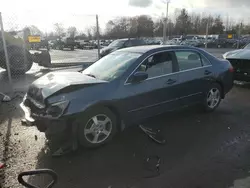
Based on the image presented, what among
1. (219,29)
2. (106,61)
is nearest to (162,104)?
(106,61)

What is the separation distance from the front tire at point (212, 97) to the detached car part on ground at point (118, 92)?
0.03 m

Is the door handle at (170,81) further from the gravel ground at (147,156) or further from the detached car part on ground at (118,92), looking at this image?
the gravel ground at (147,156)

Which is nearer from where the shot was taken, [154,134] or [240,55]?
[154,134]

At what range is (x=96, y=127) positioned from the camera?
3689 mm

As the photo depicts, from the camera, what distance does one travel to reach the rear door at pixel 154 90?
13.0 ft

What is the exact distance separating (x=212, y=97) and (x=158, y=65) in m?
1.81

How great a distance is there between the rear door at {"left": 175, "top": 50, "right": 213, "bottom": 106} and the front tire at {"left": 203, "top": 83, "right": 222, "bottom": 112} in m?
0.17

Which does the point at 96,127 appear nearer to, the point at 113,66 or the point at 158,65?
the point at 113,66

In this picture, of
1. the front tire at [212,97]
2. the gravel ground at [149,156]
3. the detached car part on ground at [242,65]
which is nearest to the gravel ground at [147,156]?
the gravel ground at [149,156]

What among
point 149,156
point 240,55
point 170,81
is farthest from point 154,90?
point 240,55

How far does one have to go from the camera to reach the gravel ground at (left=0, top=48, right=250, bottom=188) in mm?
2959

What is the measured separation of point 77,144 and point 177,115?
8.42 feet

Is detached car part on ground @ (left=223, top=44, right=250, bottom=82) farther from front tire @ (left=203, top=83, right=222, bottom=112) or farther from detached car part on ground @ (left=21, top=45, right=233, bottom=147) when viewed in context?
detached car part on ground @ (left=21, top=45, right=233, bottom=147)

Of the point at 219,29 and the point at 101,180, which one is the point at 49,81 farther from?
the point at 219,29
